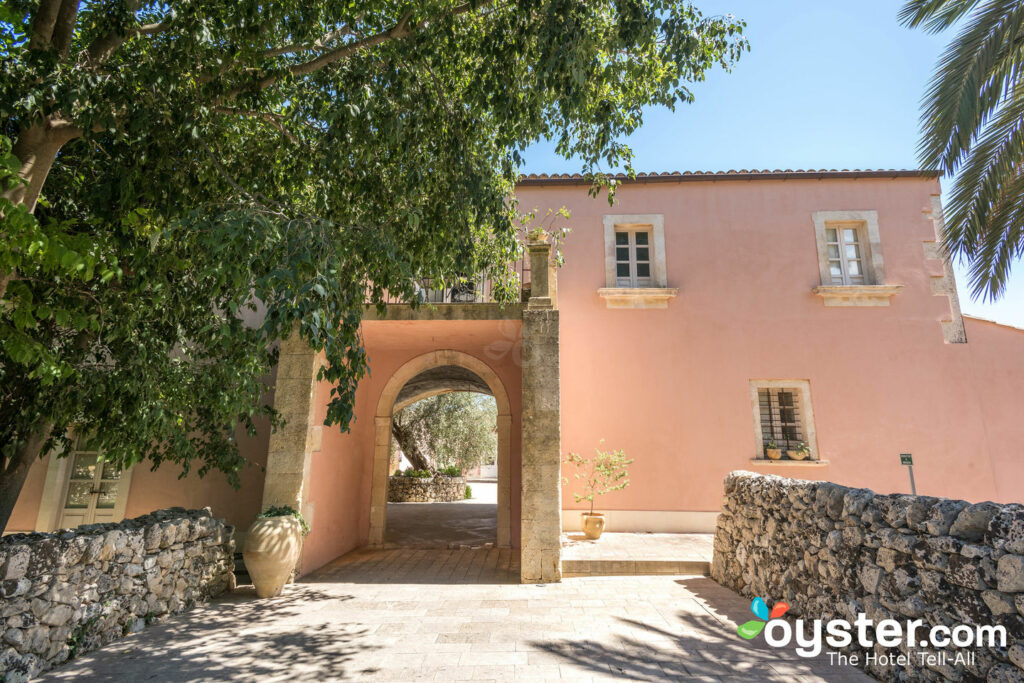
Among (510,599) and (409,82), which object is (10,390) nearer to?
(409,82)

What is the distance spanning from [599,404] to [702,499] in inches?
81.0

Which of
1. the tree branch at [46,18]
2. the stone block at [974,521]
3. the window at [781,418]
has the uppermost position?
the tree branch at [46,18]

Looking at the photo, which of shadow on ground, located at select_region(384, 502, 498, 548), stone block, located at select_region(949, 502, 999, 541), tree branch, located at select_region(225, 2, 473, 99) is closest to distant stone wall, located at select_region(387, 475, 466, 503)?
shadow on ground, located at select_region(384, 502, 498, 548)

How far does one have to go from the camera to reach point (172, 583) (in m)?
4.51

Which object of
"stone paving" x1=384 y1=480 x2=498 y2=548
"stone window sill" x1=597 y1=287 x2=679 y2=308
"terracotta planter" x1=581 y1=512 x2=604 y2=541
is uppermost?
"stone window sill" x1=597 y1=287 x2=679 y2=308

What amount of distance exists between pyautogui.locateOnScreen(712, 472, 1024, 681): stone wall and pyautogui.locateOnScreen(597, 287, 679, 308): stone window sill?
3902 mm

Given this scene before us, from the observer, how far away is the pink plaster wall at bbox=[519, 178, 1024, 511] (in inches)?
304

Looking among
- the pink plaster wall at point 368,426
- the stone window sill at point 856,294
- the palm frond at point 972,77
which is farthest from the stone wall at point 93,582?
the stone window sill at point 856,294

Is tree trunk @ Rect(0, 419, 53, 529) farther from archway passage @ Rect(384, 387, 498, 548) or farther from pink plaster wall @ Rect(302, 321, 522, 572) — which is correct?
archway passage @ Rect(384, 387, 498, 548)

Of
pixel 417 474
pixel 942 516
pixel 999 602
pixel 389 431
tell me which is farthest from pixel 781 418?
pixel 417 474

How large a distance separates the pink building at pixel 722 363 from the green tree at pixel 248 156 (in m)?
2.59

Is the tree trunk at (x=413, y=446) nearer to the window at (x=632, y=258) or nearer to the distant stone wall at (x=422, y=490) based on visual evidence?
the distant stone wall at (x=422, y=490)

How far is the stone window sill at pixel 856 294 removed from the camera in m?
8.06

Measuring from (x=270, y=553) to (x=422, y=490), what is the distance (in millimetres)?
11035
